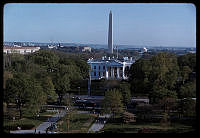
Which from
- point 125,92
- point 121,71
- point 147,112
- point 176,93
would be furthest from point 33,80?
point 121,71

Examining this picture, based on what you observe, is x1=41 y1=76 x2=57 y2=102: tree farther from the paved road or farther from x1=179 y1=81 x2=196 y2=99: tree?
x1=179 y1=81 x2=196 y2=99: tree

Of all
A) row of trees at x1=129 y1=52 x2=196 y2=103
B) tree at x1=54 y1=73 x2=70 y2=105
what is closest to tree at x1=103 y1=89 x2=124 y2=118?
row of trees at x1=129 y1=52 x2=196 y2=103

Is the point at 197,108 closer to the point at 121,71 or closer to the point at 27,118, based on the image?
the point at 27,118

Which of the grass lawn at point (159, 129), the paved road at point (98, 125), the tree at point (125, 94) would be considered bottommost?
the paved road at point (98, 125)

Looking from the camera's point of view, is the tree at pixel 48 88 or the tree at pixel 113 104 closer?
the tree at pixel 113 104

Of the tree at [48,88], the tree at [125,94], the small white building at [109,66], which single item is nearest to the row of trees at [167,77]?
the tree at [125,94]

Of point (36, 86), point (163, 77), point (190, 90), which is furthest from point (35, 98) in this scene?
point (190, 90)

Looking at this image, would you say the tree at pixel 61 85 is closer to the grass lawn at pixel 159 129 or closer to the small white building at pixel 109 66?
the grass lawn at pixel 159 129

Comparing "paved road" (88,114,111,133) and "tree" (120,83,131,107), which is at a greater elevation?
"tree" (120,83,131,107)

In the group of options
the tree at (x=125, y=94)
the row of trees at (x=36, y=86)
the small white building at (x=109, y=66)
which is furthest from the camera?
the small white building at (x=109, y=66)

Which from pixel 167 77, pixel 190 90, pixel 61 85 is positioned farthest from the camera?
pixel 61 85

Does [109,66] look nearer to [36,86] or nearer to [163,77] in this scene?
[163,77]

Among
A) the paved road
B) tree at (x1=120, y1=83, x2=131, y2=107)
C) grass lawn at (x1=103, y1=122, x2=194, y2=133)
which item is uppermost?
grass lawn at (x1=103, y1=122, x2=194, y2=133)
